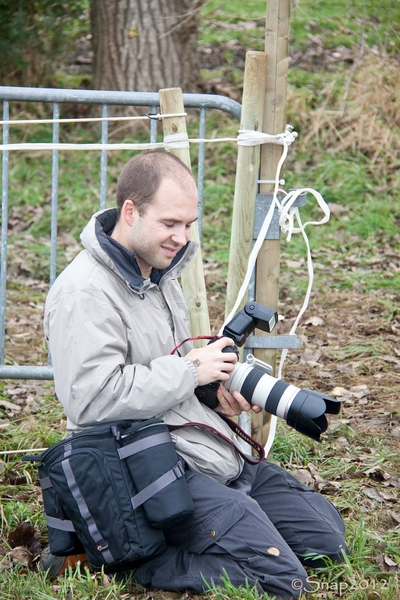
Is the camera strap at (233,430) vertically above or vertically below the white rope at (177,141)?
below

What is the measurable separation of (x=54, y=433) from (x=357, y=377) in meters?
2.05

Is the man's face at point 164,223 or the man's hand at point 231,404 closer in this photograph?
the man's face at point 164,223

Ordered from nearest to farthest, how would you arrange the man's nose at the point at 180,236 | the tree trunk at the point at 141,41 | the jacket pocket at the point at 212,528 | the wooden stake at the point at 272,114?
1. the jacket pocket at the point at 212,528
2. the man's nose at the point at 180,236
3. the wooden stake at the point at 272,114
4. the tree trunk at the point at 141,41

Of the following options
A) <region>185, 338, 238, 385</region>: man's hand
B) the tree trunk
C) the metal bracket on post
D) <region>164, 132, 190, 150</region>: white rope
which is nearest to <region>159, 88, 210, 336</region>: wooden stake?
<region>164, 132, 190, 150</region>: white rope

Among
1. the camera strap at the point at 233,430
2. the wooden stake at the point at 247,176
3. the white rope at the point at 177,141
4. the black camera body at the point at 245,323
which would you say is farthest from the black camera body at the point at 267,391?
the white rope at the point at 177,141

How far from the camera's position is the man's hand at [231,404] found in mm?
3255

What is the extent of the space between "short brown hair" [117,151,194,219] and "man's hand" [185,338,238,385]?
58 centimetres

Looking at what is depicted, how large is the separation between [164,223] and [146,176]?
191 millimetres

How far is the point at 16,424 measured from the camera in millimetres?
4648

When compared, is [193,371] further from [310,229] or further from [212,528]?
[310,229]

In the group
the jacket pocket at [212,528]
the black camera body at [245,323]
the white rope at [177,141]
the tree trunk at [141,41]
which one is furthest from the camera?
the tree trunk at [141,41]

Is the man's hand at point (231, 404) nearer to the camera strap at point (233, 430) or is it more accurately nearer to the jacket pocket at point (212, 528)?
the camera strap at point (233, 430)

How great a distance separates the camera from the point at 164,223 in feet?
10.3

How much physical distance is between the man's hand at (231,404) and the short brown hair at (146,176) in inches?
31.3
